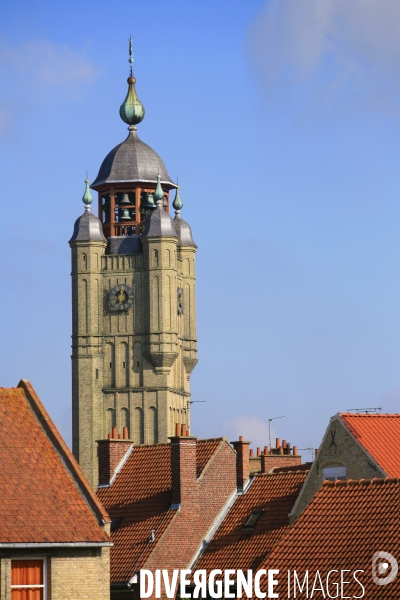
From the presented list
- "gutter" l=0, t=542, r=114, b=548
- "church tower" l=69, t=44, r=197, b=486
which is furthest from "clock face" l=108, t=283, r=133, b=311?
"gutter" l=0, t=542, r=114, b=548

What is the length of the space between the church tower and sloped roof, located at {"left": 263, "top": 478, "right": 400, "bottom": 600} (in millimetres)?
96479

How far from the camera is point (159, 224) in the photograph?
A: 12888 centimetres

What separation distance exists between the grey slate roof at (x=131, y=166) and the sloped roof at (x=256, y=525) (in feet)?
298

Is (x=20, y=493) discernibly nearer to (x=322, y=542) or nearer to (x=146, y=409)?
(x=322, y=542)

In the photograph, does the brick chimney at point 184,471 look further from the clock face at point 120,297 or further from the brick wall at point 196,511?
the clock face at point 120,297

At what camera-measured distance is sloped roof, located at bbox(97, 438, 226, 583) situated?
3819 cm

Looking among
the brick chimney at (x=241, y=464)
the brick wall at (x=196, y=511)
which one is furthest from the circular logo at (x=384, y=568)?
the brick chimney at (x=241, y=464)

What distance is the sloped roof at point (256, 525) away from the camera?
37734mm

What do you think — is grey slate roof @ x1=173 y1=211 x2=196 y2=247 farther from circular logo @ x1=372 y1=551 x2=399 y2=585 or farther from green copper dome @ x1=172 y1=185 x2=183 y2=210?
circular logo @ x1=372 y1=551 x2=399 y2=585

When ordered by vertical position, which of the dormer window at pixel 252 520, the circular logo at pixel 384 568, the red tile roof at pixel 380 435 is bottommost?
the circular logo at pixel 384 568

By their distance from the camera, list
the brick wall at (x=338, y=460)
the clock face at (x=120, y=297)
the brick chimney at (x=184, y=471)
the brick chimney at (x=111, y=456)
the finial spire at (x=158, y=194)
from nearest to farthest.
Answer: the brick wall at (x=338, y=460), the brick chimney at (x=184, y=471), the brick chimney at (x=111, y=456), the clock face at (x=120, y=297), the finial spire at (x=158, y=194)

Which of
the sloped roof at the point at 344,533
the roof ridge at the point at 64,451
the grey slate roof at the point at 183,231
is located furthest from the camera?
the grey slate roof at the point at 183,231

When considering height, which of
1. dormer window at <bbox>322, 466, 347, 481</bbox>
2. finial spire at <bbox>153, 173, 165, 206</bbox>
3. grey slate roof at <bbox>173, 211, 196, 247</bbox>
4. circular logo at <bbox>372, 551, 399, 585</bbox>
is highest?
finial spire at <bbox>153, 173, 165, 206</bbox>

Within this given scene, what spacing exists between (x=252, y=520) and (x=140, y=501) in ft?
8.08
